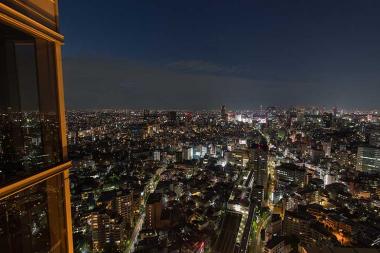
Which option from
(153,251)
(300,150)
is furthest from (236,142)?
(153,251)

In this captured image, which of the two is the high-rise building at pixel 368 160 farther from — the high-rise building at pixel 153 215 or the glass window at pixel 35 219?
the glass window at pixel 35 219

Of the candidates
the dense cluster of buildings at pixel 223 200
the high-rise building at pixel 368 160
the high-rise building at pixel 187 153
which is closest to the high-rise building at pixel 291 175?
the dense cluster of buildings at pixel 223 200

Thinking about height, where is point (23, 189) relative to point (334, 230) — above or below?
above

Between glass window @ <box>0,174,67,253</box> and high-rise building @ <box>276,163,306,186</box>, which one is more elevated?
glass window @ <box>0,174,67,253</box>

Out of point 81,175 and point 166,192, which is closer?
point 166,192

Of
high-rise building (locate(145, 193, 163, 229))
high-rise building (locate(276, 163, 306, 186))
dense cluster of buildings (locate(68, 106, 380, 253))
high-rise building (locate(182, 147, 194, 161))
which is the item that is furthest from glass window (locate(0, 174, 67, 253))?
high-rise building (locate(182, 147, 194, 161))

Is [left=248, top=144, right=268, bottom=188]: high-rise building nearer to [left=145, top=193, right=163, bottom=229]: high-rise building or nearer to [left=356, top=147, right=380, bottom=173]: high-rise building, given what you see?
[left=356, top=147, right=380, bottom=173]: high-rise building

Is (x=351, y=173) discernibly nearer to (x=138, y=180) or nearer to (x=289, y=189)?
(x=289, y=189)
